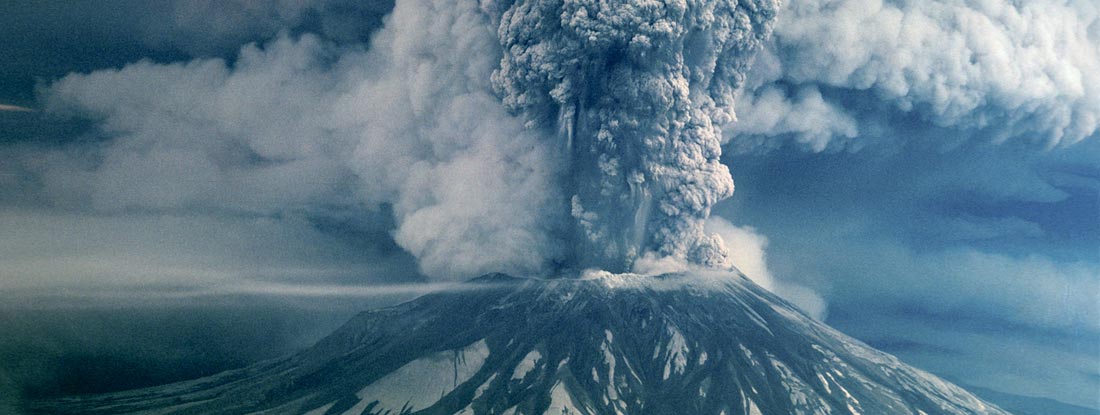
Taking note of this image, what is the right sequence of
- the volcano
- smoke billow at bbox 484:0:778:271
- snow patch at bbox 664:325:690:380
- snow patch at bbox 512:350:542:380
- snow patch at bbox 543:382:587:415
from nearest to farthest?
smoke billow at bbox 484:0:778:271 → snow patch at bbox 543:382:587:415 → the volcano → snow patch at bbox 512:350:542:380 → snow patch at bbox 664:325:690:380

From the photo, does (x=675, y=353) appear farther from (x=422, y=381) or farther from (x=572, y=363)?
(x=422, y=381)

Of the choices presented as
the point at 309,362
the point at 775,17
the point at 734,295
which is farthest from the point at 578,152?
the point at 309,362

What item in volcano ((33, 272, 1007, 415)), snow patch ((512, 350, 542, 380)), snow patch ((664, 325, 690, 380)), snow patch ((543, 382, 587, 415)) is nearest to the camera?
snow patch ((543, 382, 587, 415))

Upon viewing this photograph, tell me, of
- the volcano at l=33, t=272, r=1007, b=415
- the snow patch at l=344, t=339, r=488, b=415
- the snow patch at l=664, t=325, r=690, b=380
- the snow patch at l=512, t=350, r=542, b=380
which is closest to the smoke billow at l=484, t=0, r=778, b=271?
the volcano at l=33, t=272, r=1007, b=415

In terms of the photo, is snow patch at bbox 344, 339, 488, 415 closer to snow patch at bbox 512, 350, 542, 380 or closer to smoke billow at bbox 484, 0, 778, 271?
snow patch at bbox 512, 350, 542, 380

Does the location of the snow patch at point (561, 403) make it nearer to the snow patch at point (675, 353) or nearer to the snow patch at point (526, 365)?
the snow patch at point (526, 365)

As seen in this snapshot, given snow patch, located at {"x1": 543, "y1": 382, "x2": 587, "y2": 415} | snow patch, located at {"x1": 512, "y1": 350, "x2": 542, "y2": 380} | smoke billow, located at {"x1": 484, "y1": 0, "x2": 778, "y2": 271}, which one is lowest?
snow patch, located at {"x1": 543, "y1": 382, "x2": 587, "y2": 415}

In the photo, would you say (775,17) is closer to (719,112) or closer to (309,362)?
(719,112)
